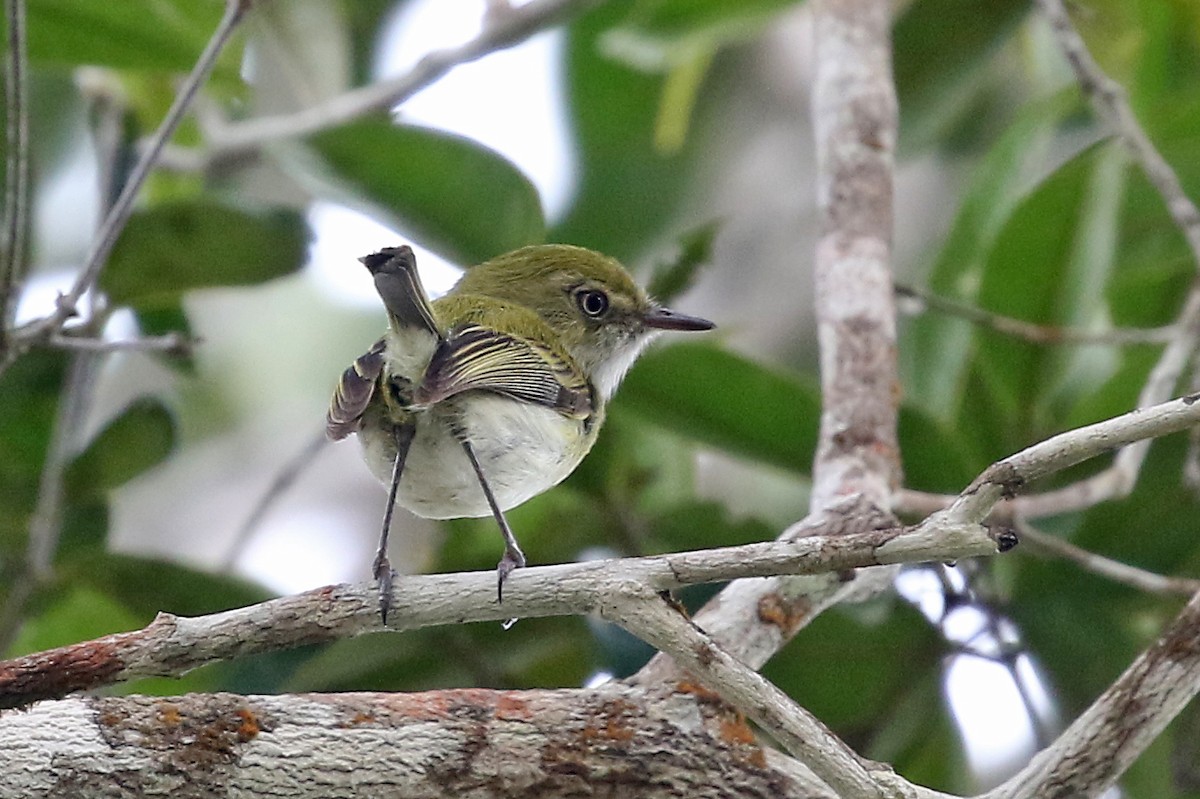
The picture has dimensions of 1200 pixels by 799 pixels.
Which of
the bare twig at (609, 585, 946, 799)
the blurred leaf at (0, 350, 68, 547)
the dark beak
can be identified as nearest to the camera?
the bare twig at (609, 585, 946, 799)

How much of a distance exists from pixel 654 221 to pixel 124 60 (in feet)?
4.65

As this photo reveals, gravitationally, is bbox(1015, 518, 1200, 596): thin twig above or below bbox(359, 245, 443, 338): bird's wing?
below

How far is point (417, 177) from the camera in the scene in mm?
3234

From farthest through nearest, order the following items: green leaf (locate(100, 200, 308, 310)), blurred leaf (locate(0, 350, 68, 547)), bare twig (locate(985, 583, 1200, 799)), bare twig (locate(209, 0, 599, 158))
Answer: bare twig (locate(209, 0, 599, 158)) < blurred leaf (locate(0, 350, 68, 547)) < green leaf (locate(100, 200, 308, 310)) < bare twig (locate(985, 583, 1200, 799))

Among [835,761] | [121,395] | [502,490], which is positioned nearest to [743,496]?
[502,490]

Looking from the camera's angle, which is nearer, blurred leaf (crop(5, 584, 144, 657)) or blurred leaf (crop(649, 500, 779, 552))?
blurred leaf (crop(649, 500, 779, 552))

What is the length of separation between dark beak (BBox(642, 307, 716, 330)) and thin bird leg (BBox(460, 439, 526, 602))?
922 millimetres

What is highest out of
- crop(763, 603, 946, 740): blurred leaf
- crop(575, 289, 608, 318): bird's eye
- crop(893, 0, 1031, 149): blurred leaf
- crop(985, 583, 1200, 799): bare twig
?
crop(893, 0, 1031, 149): blurred leaf

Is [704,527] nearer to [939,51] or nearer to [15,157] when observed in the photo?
[15,157]

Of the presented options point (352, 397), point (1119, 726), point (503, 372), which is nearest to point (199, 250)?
point (503, 372)

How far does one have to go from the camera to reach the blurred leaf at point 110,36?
11.2ft

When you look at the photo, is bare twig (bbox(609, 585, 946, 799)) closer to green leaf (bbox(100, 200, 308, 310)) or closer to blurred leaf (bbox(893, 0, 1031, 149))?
green leaf (bbox(100, 200, 308, 310))

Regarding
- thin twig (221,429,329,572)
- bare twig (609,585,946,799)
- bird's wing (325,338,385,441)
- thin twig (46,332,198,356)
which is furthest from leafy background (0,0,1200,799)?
bare twig (609,585,946,799)

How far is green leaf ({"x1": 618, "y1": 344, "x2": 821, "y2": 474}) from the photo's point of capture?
2.96 meters
